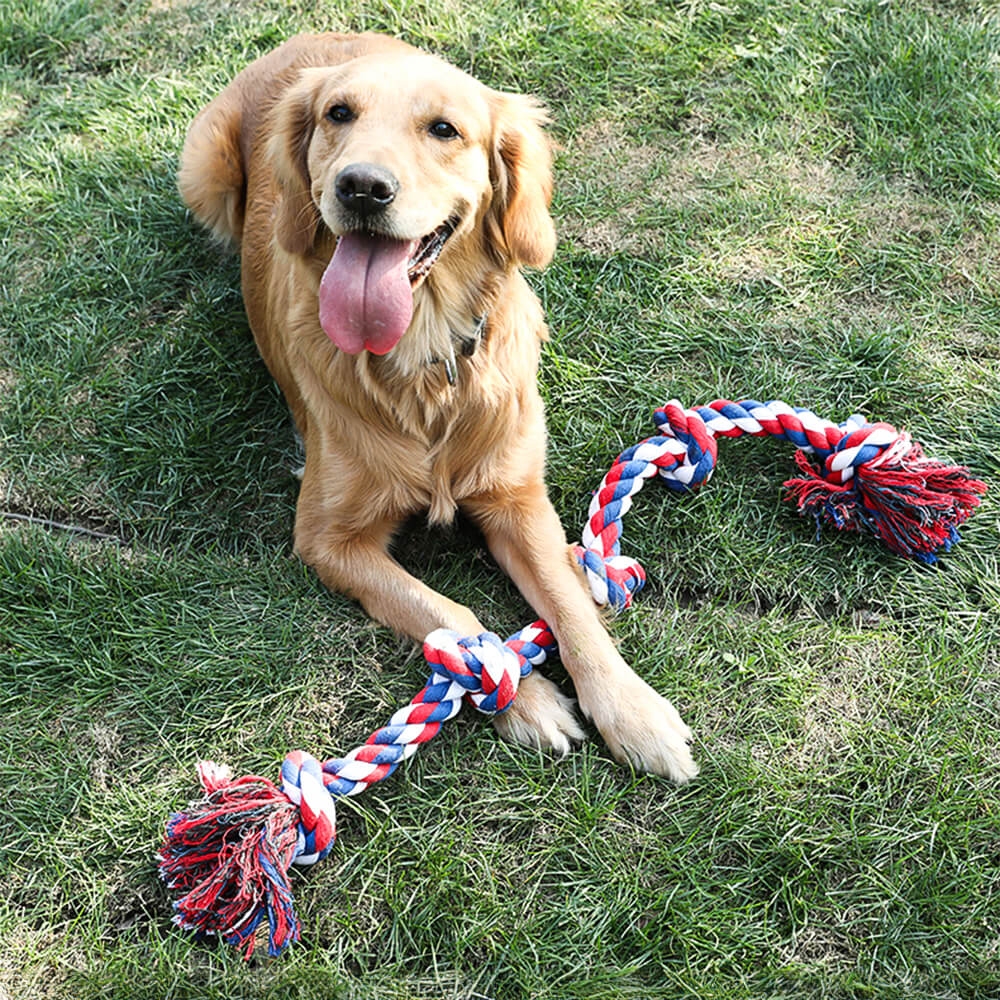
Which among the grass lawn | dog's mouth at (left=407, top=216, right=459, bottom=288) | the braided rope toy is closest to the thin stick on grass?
the grass lawn

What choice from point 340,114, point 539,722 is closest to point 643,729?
point 539,722

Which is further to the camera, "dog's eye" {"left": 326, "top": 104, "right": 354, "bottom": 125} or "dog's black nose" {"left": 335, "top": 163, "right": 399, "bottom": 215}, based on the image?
"dog's eye" {"left": 326, "top": 104, "right": 354, "bottom": 125}

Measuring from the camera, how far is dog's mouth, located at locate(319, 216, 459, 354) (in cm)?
251

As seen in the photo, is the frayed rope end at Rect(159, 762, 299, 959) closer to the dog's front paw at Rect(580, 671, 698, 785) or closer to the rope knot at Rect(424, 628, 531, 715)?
the rope knot at Rect(424, 628, 531, 715)

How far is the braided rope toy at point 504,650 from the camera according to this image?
2.21 m

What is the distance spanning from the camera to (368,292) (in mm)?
2516

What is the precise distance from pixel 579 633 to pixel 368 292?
1.06m

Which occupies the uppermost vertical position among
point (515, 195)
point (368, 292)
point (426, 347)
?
point (515, 195)

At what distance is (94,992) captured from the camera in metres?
2.16

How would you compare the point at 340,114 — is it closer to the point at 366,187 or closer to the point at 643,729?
the point at 366,187

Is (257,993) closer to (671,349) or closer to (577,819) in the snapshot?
(577,819)

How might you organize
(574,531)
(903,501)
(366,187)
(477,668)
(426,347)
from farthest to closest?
(574,531) < (903,501) < (426,347) < (477,668) < (366,187)

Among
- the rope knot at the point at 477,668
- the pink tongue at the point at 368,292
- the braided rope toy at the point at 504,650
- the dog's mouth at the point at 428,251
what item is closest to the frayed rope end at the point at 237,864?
the braided rope toy at the point at 504,650

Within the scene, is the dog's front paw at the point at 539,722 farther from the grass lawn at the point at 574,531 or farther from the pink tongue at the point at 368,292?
the pink tongue at the point at 368,292
